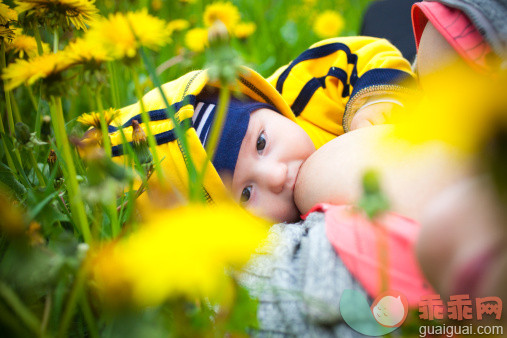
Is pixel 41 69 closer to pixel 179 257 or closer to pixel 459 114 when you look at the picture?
pixel 179 257

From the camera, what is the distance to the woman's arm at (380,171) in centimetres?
41

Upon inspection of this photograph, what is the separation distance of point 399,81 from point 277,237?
0.47m

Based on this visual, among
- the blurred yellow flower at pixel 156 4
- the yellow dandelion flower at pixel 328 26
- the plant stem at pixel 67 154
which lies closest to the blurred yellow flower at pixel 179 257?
the plant stem at pixel 67 154

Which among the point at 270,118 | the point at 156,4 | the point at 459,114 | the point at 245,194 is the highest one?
the point at 156,4

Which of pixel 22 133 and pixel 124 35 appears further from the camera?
pixel 22 133

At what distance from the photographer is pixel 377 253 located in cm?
38

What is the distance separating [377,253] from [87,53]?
33cm

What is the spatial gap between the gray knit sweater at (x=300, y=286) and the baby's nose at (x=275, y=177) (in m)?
0.20

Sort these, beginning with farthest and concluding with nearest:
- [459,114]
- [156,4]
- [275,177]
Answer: [156,4] < [275,177] < [459,114]

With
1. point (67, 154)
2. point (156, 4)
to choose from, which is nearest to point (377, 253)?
point (67, 154)

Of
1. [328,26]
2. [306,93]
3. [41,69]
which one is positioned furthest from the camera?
[328,26]

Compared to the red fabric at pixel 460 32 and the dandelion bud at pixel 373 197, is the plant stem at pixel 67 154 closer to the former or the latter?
the dandelion bud at pixel 373 197

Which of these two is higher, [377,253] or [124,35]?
[124,35]

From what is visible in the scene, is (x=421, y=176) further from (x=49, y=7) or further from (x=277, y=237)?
(x=49, y=7)
